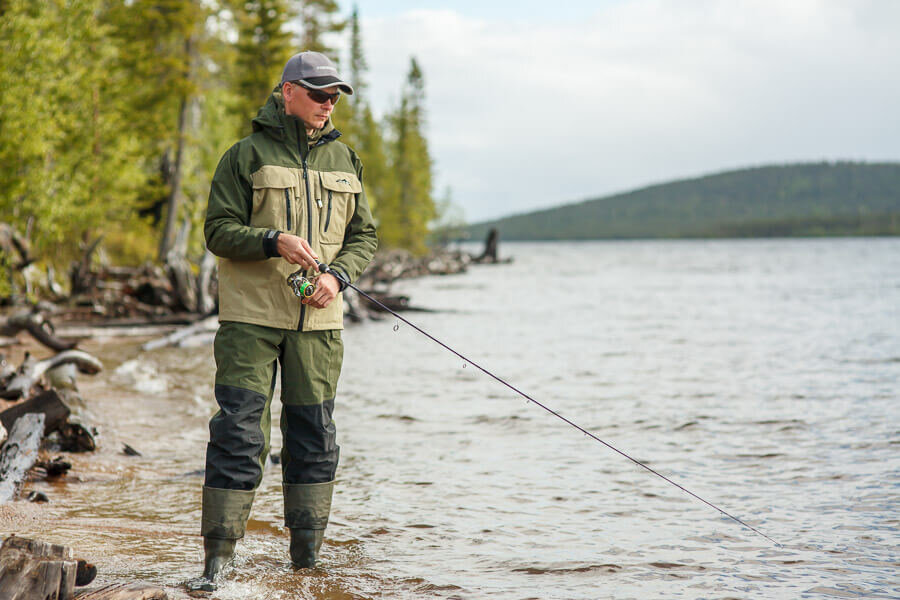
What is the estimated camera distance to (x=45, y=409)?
665cm

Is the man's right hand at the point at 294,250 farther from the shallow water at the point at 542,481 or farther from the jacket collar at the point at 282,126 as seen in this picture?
the shallow water at the point at 542,481

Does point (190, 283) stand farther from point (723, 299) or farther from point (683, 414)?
point (723, 299)

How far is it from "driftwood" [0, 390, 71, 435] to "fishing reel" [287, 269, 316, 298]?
3377mm

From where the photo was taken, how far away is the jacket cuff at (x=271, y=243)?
13.6 ft

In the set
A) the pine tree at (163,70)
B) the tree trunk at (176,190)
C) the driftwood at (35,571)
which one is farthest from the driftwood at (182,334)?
the pine tree at (163,70)

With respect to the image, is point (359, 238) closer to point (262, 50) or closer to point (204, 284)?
point (204, 284)

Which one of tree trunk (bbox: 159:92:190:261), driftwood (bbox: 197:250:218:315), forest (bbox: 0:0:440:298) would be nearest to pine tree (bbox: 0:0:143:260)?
forest (bbox: 0:0:440:298)

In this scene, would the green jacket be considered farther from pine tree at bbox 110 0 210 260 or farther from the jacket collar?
pine tree at bbox 110 0 210 260

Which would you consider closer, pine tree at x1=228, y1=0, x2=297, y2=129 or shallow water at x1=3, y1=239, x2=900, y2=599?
shallow water at x1=3, y1=239, x2=900, y2=599

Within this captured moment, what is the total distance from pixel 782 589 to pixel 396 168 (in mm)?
78067

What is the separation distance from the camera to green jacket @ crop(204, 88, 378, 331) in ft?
13.9

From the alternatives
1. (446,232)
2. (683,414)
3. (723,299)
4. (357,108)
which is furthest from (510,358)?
(446,232)

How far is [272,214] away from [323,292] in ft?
1.61

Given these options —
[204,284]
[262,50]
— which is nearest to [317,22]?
[262,50]
